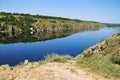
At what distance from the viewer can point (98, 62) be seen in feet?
57.9

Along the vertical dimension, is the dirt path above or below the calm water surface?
above

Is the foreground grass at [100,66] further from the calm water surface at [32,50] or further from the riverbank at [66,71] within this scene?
the calm water surface at [32,50]

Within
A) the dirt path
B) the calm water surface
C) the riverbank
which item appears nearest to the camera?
the dirt path

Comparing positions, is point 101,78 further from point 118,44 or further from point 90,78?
point 118,44

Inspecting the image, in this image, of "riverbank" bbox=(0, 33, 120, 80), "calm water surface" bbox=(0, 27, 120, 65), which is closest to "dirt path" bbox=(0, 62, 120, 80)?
"riverbank" bbox=(0, 33, 120, 80)

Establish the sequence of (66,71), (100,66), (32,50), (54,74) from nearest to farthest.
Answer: (54,74) < (66,71) < (100,66) < (32,50)

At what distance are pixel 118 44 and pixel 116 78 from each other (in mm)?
13795

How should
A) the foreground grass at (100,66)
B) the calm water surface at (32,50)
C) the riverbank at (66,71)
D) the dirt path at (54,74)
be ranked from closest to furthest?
the dirt path at (54,74)
the riverbank at (66,71)
the foreground grass at (100,66)
the calm water surface at (32,50)

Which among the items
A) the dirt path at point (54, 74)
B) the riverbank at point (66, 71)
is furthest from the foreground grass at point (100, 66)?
the dirt path at point (54, 74)

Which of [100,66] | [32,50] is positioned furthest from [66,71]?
[32,50]

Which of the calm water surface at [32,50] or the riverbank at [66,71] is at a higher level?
the riverbank at [66,71]

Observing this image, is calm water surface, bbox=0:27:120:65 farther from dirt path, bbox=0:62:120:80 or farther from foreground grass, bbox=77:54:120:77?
dirt path, bbox=0:62:120:80

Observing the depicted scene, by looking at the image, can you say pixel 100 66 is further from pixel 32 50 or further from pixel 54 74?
pixel 32 50

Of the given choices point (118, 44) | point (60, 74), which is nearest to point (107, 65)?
point (60, 74)
